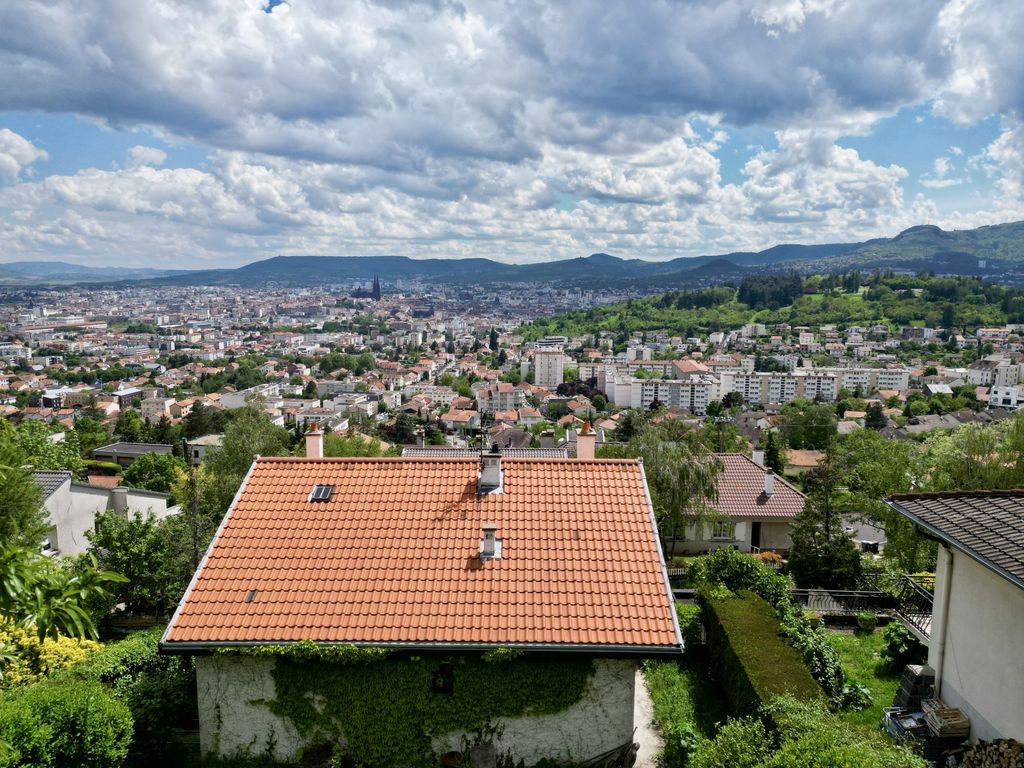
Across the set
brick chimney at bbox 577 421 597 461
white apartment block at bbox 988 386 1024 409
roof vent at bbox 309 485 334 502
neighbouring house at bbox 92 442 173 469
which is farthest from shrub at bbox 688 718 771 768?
white apartment block at bbox 988 386 1024 409

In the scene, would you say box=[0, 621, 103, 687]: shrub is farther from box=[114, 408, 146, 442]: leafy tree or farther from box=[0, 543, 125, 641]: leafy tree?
box=[114, 408, 146, 442]: leafy tree

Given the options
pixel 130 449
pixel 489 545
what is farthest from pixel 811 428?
pixel 489 545

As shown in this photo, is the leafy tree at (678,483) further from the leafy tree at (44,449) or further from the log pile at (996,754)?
the leafy tree at (44,449)

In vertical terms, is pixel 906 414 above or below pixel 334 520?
below

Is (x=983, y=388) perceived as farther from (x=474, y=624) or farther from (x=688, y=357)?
(x=474, y=624)

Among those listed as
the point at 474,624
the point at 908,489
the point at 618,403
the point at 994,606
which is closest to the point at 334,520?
the point at 474,624

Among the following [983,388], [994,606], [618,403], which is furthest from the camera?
[618,403]
